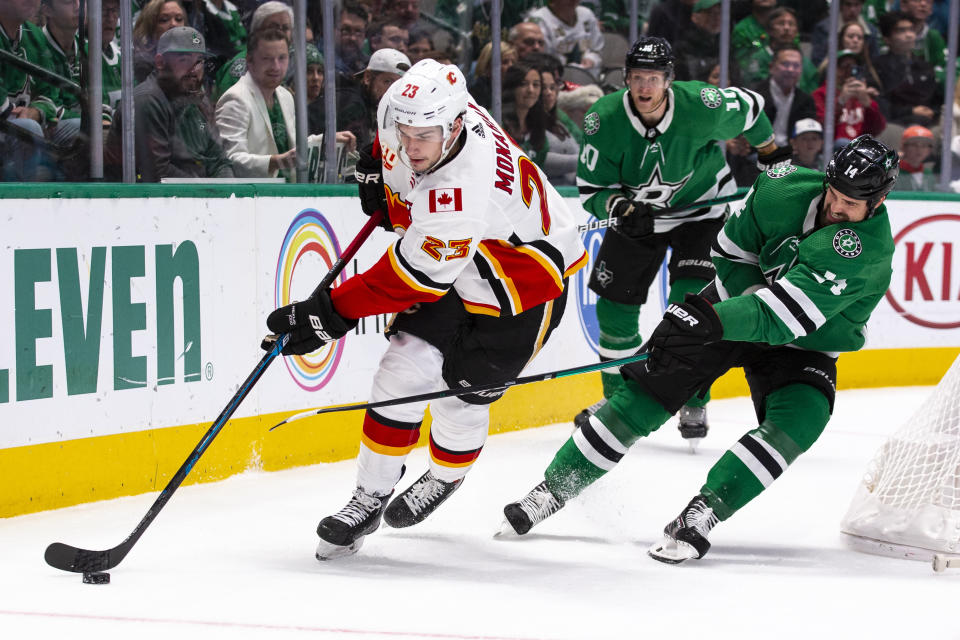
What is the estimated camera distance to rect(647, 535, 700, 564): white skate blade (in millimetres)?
2906

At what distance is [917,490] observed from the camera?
10.0 ft

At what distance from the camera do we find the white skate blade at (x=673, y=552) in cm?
291

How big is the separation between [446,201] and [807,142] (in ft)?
13.2

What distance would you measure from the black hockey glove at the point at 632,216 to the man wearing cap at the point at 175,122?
1.32 metres

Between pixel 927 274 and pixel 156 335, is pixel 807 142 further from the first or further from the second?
pixel 156 335

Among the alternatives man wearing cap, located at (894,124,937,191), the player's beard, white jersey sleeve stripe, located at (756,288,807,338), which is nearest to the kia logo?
man wearing cap, located at (894,124,937,191)

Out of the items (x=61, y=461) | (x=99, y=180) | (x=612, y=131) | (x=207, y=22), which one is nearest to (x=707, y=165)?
(x=612, y=131)

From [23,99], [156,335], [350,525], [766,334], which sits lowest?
[350,525]

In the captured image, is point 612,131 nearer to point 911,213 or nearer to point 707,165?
point 707,165

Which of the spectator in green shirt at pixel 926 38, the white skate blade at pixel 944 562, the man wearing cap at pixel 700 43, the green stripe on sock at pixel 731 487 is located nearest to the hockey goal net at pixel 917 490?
the white skate blade at pixel 944 562

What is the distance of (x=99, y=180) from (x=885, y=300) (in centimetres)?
386

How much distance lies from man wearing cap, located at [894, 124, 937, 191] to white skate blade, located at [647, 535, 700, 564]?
3943mm

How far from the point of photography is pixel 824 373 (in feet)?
9.93

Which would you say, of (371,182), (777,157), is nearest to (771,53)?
(777,157)
